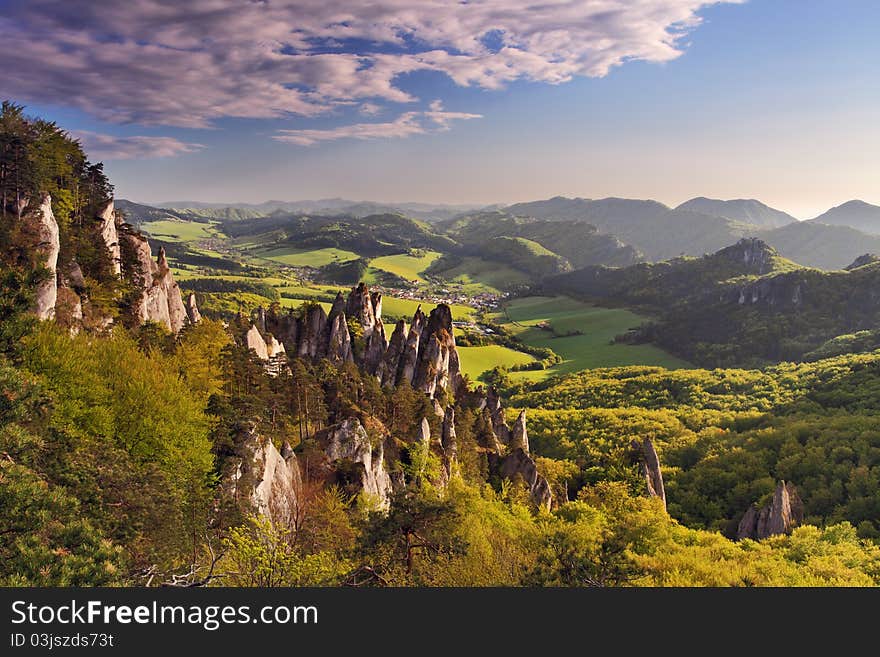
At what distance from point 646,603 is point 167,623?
606 inches

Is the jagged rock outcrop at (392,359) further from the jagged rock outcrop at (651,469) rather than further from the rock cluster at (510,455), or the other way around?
the jagged rock outcrop at (651,469)

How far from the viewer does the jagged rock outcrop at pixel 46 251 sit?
118 feet

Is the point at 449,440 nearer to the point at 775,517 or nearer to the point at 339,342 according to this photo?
the point at 339,342

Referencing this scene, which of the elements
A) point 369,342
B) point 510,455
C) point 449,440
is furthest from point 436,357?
point 510,455

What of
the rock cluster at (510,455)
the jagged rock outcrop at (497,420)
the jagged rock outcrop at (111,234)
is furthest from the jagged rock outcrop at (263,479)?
the jagged rock outcrop at (497,420)

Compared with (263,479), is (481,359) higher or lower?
lower

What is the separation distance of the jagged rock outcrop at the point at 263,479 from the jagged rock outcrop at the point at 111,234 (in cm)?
3501

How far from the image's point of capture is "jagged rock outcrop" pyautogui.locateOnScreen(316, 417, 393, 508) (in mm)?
39812

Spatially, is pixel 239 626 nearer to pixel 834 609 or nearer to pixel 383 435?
pixel 834 609

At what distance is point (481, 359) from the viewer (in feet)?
598

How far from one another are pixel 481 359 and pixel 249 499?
154568 mm

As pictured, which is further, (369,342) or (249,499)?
(369,342)

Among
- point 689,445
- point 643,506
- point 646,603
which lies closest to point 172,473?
point 646,603

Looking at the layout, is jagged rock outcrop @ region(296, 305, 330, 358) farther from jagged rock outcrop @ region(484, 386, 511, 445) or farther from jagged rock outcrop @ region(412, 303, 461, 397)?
jagged rock outcrop @ region(484, 386, 511, 445)
